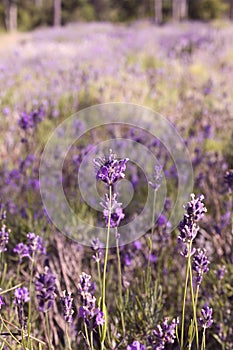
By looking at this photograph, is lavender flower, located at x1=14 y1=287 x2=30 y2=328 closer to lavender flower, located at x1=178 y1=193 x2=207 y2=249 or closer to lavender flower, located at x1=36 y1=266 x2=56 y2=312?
lavender flower, located at x1=36 y1=266 x2=56 y2=312

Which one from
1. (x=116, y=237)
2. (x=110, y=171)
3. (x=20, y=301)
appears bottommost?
(x=20, y=301)

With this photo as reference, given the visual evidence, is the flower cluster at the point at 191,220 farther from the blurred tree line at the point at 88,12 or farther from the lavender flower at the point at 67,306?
the blurred tree line at the point at 88,12

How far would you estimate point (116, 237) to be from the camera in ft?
4.61

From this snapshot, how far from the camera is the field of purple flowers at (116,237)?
1.20 m

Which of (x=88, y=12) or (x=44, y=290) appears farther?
(x=88, y=12)

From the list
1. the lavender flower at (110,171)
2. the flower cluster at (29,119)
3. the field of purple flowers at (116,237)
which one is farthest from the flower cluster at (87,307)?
the flower cluster at (29,119)

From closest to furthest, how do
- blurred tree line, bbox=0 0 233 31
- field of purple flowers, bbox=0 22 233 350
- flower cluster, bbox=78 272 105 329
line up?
flower cluster, bbox=78 272 105 329
field of purple flowers, bbox=0 22 233 350
blurred tree line, bbox=0 0 233 31

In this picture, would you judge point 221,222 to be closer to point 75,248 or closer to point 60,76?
point 75,248

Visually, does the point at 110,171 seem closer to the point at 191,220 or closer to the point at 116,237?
the point at 191,220

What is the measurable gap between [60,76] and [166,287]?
152 inches

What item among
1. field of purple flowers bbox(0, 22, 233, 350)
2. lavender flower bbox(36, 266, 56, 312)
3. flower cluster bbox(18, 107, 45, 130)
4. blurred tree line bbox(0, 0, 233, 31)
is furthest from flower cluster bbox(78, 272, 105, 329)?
blurred tree line bbox(0, 0, 233, 31)

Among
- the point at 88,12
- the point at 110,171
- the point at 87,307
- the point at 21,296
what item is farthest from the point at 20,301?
the point at 88,12

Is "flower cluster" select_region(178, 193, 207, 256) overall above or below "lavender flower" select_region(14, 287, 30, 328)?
above

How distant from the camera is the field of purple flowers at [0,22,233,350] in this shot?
1.20 meters
